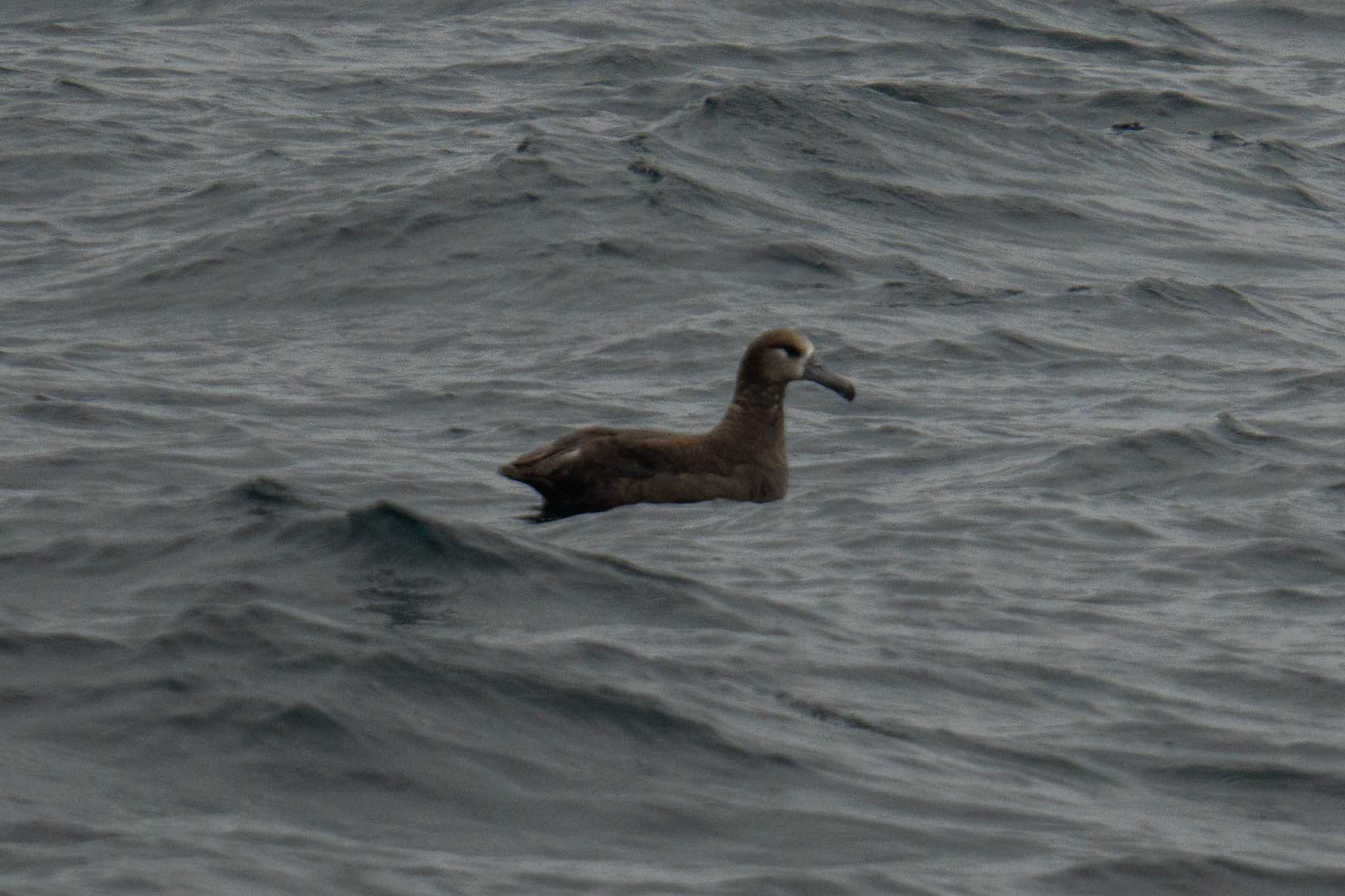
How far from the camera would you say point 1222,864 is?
7668 mm

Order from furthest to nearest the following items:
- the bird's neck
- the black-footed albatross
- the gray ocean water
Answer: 1. the bird's neck
2. the black-footed albatross
3. the gray ocean water

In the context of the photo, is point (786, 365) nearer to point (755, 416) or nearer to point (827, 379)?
A: point (827, 379)

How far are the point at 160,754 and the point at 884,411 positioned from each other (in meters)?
7.73

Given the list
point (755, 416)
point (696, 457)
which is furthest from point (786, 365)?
point (696, 457)

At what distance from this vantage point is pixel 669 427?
14578 millimetres

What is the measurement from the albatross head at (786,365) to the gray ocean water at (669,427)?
1.75 ft

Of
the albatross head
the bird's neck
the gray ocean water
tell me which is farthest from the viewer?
the albatross head

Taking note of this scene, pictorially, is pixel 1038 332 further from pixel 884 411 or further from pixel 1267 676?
pixel 1267 676

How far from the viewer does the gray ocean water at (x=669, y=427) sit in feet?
25.5

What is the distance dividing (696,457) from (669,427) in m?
1.81

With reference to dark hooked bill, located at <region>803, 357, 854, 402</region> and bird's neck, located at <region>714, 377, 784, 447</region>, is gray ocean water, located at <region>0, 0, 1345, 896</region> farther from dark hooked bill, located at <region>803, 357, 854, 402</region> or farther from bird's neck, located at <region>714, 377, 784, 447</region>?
bird's neck, located at <region>714, 377, 784, 447</region>

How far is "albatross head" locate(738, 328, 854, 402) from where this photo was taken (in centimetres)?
1352

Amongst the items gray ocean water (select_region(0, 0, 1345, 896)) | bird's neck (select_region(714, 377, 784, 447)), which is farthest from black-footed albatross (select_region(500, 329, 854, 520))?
gray ocean water (select_region(0, 0, 1345, 896))

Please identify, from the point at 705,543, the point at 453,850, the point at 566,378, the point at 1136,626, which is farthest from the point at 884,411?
the point at 453,850
